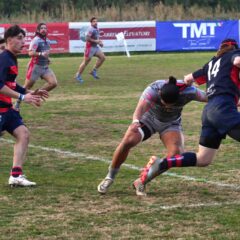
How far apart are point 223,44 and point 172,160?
134 cm

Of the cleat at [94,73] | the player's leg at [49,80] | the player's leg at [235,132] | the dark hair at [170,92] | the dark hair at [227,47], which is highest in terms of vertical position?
the dark hair at [227,47]

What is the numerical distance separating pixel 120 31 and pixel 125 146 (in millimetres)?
30361

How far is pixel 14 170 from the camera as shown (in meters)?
8.20

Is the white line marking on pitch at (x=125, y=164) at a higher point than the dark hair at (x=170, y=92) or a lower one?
lower

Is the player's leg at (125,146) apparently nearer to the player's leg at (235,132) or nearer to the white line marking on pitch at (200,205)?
the white line marking on pitch at (200,205)

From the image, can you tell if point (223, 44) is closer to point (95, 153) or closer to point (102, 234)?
point (102, 234)

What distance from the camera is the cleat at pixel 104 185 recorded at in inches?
307

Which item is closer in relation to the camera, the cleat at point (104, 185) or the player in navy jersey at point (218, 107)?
the player in navy jersey at point (218, 107)

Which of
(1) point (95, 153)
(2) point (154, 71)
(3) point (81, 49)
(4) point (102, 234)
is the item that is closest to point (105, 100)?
(1) point (95, 153)

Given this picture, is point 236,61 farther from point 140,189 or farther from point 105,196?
point 105,196

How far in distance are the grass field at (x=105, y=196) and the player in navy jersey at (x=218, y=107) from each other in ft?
1.42

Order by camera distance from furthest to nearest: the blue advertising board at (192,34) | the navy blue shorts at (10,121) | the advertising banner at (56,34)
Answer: the blue advertising board at (192,34) < the advertising banner at (56,34) < the navy blue shorts at (10,121)

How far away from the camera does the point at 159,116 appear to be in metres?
7.94

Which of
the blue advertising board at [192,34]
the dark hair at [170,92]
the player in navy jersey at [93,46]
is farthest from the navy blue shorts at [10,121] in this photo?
the blue advertising board at [192,34]
